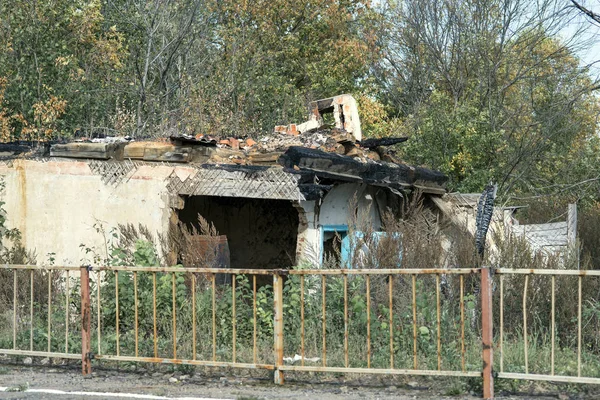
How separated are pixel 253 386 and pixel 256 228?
7.57 meters

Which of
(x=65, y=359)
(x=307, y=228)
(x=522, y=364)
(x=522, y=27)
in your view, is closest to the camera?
(x=522, y=364)

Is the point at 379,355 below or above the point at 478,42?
below

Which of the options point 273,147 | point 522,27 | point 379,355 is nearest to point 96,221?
point 273,147

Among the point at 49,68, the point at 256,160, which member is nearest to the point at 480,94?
the point at 49,68

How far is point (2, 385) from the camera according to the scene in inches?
307

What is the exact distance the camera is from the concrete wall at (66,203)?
40.7ft

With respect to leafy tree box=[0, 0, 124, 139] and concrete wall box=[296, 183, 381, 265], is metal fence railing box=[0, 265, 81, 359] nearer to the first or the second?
concrete wall box=[296, 183, 381, 265]

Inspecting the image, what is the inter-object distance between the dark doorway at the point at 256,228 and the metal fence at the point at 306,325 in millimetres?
5022

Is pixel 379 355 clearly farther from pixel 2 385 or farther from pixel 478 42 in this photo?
pixel 478 42

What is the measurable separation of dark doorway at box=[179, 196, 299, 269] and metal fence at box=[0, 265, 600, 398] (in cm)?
502

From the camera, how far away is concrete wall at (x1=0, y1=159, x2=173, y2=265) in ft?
40.7

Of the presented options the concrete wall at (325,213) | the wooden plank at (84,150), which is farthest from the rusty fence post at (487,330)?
the wooden plank at (84,150)

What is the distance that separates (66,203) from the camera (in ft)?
41.5

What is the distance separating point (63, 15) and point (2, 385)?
1843 cm
